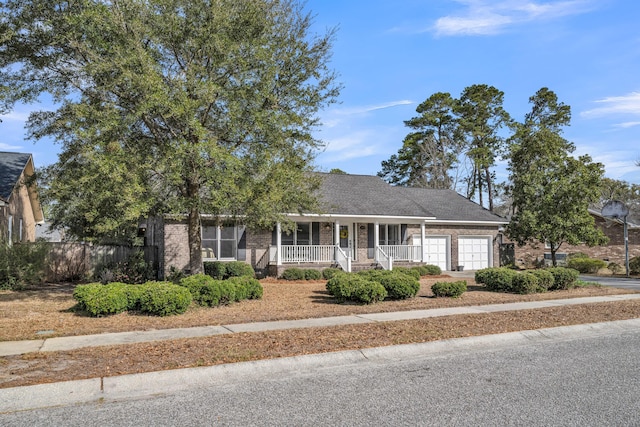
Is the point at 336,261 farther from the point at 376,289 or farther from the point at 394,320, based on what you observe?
the point at 394,320

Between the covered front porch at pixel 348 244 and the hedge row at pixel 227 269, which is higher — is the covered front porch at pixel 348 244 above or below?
above

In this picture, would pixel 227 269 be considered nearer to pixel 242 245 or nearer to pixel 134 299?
pixel 242 245

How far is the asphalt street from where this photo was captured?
15.7 ft

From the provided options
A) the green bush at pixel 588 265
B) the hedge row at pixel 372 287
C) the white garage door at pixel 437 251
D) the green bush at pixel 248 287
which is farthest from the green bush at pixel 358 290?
the green bush at pixel 588 265

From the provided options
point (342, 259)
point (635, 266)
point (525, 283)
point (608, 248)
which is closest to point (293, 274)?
point (342, 259)

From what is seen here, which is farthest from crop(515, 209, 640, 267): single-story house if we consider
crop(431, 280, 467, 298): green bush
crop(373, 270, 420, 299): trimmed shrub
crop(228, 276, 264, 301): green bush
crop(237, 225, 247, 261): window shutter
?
crop(228, 276, 264, 301): green bush

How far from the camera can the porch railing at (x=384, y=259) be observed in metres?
22.5

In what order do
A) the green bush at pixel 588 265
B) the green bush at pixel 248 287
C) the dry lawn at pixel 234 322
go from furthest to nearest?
the green bush at pixel 588 265 → the green bush at pixel 248 287 → the dry lawn at pixel 234 322

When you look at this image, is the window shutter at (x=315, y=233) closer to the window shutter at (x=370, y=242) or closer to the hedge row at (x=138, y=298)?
the window shutter at (x=370, y=242)

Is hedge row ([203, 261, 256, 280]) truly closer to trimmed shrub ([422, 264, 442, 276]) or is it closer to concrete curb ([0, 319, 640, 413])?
trimmed shrub ([422, 264, 442, 276])

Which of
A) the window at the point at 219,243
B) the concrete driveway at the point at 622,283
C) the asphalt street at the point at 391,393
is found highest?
the window at the point at 219,243

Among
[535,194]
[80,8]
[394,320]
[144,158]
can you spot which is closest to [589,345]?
[394,320]

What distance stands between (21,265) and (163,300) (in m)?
8.61

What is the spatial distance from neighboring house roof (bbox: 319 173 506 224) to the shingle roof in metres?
11.6
